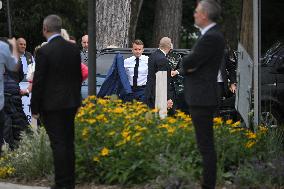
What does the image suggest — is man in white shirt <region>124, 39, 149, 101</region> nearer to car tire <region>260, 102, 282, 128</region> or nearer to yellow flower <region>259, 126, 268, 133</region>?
car tire <region>260, 102, 282, 128</region>

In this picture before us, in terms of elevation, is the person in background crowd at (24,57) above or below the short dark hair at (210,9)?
below

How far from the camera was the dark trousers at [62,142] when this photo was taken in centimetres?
848

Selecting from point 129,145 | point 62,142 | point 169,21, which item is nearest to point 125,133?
point 129,145

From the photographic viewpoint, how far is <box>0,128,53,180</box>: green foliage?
969cm

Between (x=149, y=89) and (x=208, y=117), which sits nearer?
(x=208, y=117)

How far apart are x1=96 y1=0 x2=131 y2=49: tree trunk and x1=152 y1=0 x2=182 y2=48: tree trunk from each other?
9.28 m

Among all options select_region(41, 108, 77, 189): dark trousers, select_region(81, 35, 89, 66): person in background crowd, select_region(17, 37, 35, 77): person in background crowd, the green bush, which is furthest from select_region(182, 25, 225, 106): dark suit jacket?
select_region(17, 37, 35, 77): person in background crowd

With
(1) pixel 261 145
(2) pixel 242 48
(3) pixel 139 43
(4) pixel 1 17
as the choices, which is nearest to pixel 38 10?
(4) pixel 1 17

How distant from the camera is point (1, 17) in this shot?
111 ft

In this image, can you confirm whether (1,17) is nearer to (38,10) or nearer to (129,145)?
(38,10)

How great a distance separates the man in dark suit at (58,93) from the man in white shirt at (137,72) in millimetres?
5244

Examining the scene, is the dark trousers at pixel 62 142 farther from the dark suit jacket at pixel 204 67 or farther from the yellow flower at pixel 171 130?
the dark suit jacket at pixel 204 67

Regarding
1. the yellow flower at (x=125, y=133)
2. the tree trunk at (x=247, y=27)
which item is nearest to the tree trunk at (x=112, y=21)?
the tree trunk at (x=247, y=27)

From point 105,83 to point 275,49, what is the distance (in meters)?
3.53
